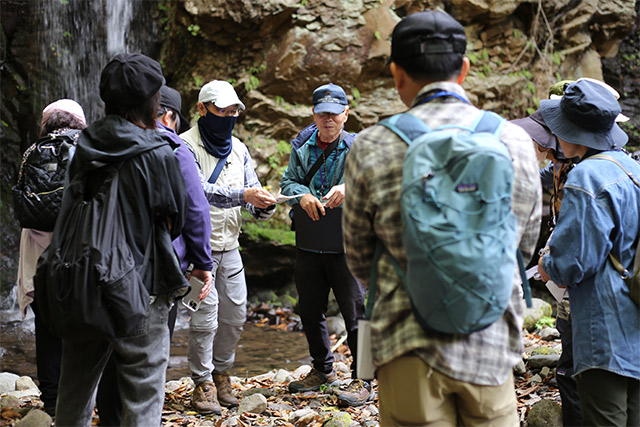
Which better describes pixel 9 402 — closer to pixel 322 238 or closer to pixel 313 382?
pixel 313 382

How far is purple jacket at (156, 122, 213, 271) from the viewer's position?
11.0 ft

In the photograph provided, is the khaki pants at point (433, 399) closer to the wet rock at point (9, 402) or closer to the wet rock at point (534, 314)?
the wet rock at point (9, 402)

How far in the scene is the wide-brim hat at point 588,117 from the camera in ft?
10.9

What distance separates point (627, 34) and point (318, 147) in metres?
11.0

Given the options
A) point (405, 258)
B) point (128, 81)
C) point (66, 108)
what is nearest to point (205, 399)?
point (66, 108)

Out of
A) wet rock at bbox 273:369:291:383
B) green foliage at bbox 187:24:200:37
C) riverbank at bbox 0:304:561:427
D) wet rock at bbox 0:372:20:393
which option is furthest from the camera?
green foliage at bbox 187:24:200:37

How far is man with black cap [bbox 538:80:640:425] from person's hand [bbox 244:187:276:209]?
2.27 metres

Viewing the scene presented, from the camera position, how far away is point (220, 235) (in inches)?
194

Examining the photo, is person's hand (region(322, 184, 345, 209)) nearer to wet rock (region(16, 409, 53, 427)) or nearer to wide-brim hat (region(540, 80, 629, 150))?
wide-brim hat (region(540, 80, 629, 150))

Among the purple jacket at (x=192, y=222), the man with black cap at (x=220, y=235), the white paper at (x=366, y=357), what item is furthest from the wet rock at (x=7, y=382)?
the white paper at (x=366, y=357)

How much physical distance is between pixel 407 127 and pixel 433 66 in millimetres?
289

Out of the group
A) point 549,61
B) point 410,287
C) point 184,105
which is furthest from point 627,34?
point 410,287

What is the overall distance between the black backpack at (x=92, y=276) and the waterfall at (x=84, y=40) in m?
9.76

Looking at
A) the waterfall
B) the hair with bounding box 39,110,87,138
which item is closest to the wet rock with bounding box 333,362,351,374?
the hair with bounding box 39,110,87,138
